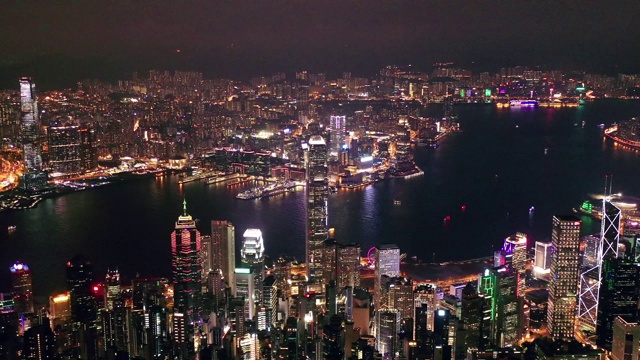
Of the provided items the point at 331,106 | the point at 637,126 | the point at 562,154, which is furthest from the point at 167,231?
the point at 637,126

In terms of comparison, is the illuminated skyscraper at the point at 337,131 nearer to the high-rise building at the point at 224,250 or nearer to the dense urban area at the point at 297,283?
the dense urban area at the point at 297,283

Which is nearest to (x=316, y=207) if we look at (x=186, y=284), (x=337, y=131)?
(x=186, y=284)

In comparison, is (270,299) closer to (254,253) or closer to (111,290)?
(254,253)

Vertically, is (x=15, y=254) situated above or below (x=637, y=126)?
below

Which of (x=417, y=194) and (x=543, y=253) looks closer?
(x=543, y=253)

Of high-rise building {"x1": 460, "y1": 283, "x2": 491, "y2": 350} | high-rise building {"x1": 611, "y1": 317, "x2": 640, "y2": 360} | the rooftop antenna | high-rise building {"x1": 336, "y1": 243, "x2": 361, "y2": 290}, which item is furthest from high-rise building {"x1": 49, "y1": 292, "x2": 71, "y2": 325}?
high-rise building {"x1": 611, "y1": 317, "x2": 640, "y2": 360}

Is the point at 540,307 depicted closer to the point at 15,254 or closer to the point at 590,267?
the point at 590,267
